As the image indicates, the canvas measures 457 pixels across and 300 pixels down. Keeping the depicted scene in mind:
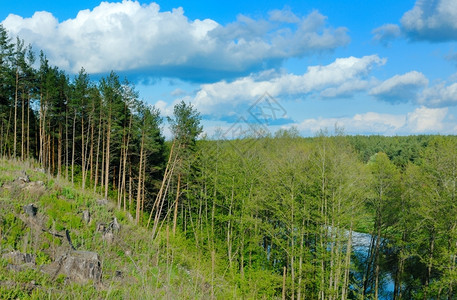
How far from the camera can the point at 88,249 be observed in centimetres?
1090

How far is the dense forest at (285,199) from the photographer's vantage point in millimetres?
21328

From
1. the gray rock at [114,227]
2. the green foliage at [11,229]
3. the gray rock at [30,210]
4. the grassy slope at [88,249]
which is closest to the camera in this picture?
the grassy slope at [88,249]

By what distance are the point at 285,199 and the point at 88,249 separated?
1488cm

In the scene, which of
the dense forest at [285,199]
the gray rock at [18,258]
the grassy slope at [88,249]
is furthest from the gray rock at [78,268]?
the dense forest at [285,199]

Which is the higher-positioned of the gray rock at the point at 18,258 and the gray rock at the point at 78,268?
the gray rock at the point at 18,258

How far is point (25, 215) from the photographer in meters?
10.9

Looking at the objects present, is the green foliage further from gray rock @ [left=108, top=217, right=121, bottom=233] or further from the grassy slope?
gray rock @ [left=108, top=217, right=121, bottom=233]

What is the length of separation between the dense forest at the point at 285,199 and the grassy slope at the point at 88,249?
5.16 metres

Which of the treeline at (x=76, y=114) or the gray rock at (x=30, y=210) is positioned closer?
the gray rock at (x=30, y=210)

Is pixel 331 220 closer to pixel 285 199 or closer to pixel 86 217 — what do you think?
pixel 285 199

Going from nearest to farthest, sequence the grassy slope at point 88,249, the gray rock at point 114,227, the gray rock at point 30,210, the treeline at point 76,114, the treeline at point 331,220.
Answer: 1. the grassy slope at point 88,249
2. the gray rock at point 30,210
3. the gray rock at point 114,227
4. the treeline at point 331,220
5. the treeline at point 76,114

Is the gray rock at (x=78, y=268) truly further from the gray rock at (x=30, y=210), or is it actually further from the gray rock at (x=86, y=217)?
the gray rock at (x=86, y=217)

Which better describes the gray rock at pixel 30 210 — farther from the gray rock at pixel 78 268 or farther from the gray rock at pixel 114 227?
the gray rock at pixel 78 268

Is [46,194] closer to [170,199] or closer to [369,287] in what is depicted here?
[170,199]
